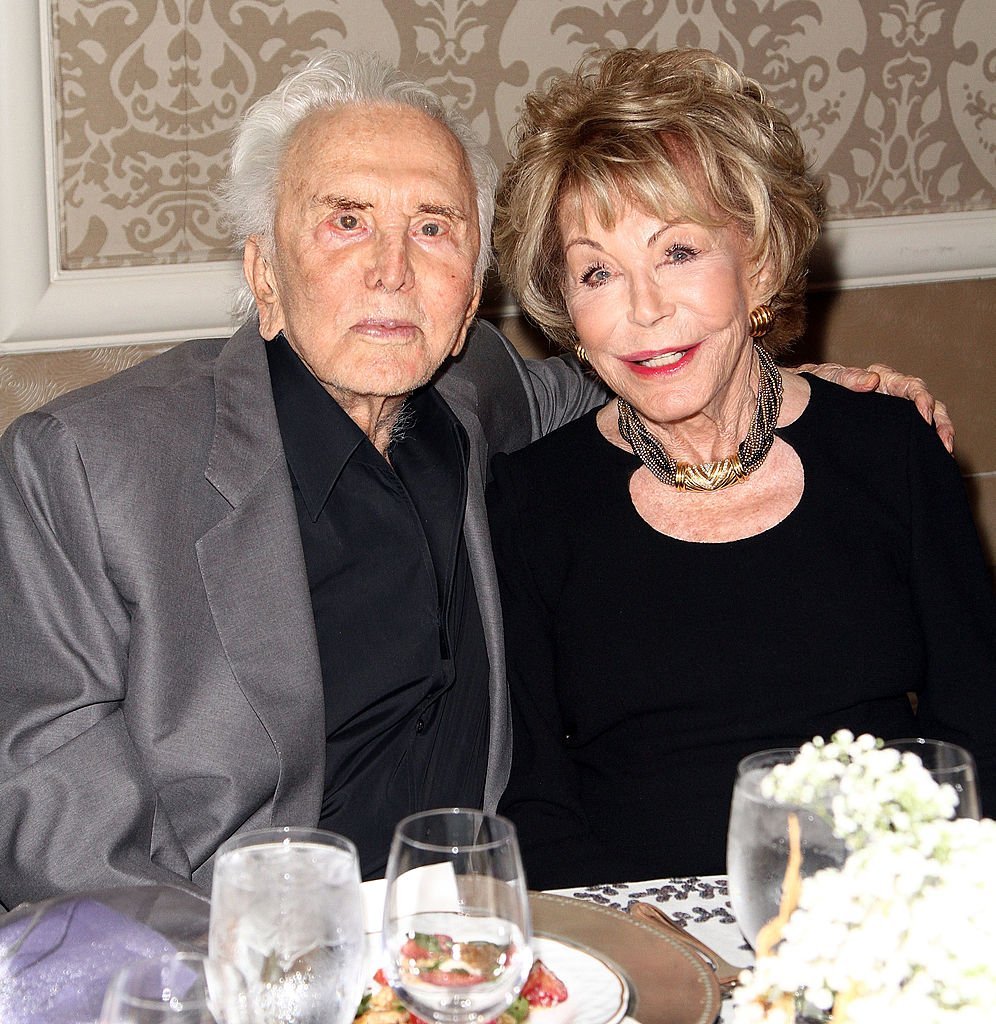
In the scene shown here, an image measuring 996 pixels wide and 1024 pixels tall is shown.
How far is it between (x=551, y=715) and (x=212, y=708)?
0.51 m

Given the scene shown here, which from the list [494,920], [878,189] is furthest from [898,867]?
[878,189]

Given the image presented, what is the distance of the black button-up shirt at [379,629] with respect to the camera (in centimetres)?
180

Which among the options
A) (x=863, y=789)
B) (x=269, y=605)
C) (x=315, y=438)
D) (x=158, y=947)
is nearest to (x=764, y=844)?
(x=863, y=789)

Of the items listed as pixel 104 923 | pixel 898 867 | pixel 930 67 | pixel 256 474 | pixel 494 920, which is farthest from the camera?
pixel 930 67

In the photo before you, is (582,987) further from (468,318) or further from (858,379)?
(858,379)

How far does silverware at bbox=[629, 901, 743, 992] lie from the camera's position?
1.11m

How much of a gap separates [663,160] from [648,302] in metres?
0.20

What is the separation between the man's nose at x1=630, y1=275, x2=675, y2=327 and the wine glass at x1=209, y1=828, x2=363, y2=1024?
1.20 meters

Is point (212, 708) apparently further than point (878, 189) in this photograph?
No

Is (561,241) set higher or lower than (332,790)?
higher

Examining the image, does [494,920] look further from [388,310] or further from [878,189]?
[878,189]

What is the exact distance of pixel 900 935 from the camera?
0.73m

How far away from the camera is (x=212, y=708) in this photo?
5.35 feet

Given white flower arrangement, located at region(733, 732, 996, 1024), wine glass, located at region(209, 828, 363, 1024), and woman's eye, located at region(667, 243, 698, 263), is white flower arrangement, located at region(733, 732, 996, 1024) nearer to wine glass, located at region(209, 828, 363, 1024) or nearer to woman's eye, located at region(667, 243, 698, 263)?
wine glass, located at region(209, 828, 363, 1024)
